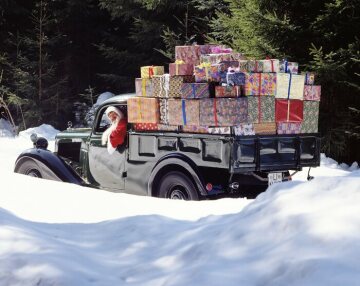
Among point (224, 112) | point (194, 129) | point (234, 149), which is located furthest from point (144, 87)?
point (234, 149)

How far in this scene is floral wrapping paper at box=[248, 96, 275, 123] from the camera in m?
6.57

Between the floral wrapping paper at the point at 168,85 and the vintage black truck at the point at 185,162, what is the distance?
19.7 inches

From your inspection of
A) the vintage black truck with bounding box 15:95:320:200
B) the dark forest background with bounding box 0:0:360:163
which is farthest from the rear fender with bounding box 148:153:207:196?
the dark forest background with bounding box 0:0:360:163

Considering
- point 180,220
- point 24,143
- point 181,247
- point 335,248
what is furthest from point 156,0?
point 335,248

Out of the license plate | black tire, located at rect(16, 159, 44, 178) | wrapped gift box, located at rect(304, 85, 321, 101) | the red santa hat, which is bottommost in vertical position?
black tire, located at rect(16, 159, 44, 178)

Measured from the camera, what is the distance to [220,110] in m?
6.45

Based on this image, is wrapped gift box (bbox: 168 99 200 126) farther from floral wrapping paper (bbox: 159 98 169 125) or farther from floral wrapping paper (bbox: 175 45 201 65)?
floral wrapping paper (bbox: 175 45 201 65)

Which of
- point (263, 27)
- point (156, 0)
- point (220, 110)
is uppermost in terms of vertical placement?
point (156, 0)

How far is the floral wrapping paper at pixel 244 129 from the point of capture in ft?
21.1

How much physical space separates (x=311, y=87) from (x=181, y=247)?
151 inches

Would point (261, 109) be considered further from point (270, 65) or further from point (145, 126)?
point (145, 126)

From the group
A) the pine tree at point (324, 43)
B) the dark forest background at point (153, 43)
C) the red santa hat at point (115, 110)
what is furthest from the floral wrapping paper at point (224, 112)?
the pine tree at point (324, 43)

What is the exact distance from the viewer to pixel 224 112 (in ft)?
21.1

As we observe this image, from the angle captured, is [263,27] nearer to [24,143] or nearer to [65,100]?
[24,143]
